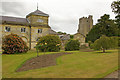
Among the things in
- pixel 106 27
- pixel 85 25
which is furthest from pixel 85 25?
pixel 106 27

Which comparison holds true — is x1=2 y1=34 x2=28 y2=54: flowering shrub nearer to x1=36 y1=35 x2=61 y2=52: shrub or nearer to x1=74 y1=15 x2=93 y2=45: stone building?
x1=36 y1=35 x2=61 y2=52: shrub

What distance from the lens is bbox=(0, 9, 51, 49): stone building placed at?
29.0 meters

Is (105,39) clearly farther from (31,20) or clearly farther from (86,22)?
(86,22)

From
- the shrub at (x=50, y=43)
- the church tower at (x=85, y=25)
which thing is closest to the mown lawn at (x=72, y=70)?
the shrub at (x=50, y=43)

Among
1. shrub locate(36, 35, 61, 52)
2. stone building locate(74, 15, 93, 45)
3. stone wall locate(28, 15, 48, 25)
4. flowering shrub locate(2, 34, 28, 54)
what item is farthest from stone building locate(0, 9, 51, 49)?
stone building locate(74, 15, 93, 45)

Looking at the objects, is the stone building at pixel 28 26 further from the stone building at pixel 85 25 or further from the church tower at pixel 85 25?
the church tower at pixel 85 25

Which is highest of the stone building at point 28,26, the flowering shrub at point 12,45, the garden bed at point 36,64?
the stone building at point 28,26

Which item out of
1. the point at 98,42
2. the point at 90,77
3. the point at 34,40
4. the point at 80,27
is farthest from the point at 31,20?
the point at 80,27

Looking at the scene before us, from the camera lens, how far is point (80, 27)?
9281cm

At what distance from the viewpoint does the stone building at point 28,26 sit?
95.0ft

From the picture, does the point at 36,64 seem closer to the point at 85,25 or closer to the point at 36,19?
the point at 36,19

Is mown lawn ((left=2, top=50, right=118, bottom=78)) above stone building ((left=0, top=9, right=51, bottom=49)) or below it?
below

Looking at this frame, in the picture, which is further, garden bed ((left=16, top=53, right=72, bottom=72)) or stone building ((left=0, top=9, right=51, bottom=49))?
stone building ((left=0, top=9, right=51, bottom=49))

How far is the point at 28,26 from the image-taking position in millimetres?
31250
